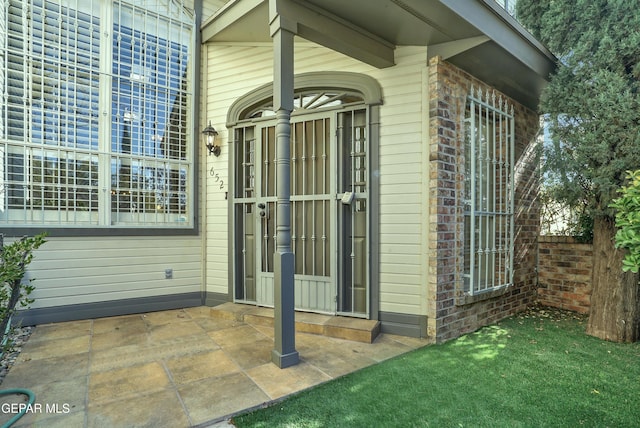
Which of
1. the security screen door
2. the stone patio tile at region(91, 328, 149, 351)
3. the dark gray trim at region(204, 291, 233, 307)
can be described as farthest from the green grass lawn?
the dark gray trim at region(204, 291, 233, 307)

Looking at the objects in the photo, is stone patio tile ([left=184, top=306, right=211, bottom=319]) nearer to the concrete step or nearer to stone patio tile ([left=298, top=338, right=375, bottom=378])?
the concrete step

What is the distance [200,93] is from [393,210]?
10.4 ft

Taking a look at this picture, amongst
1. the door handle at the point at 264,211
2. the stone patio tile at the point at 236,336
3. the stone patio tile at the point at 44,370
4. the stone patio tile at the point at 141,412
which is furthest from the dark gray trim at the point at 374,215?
the stone patio tile at the point at 44,370

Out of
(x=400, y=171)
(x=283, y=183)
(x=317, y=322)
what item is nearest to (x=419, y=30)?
(x=400, y=171)

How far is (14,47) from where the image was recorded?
3.52m

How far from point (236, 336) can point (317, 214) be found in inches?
61.4

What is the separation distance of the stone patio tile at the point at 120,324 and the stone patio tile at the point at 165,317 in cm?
7

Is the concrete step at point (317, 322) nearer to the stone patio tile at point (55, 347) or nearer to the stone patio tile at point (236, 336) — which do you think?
the stone patio tile at point (236, 336)

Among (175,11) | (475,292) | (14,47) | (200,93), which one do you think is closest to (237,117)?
(200,93)

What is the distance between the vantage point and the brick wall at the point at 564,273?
4.28 m

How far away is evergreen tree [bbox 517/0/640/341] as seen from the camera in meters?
3.05

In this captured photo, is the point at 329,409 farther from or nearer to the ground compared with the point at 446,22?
nearer to the ground

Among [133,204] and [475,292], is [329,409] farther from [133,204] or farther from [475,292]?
[133,204]

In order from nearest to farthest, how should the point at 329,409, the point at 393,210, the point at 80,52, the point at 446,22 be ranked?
1. the point at 329,409
2. the point at 446,22
3. the point at 393,210
4. the point at 80,52
